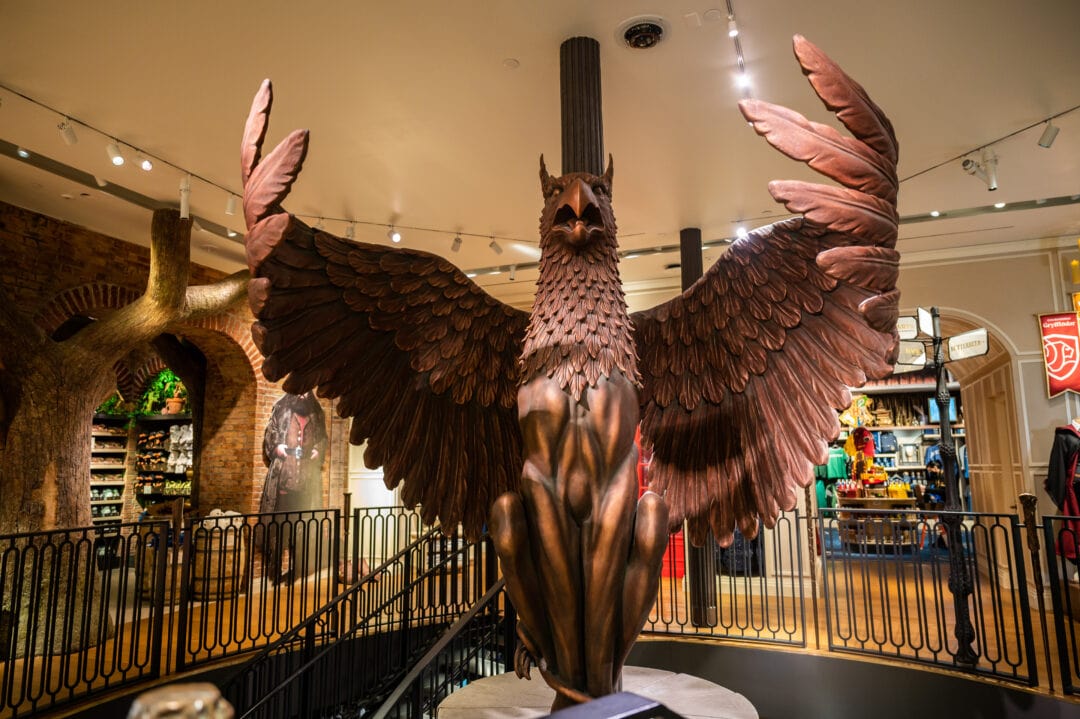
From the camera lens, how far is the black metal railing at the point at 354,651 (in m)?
4.18

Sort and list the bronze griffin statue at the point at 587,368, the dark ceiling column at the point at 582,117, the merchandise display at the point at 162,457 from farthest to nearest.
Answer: the merchandise display at the point at 162,457, the dark ceiling column at the point at 582,117, the bronze griffin statue at the point at 587,368

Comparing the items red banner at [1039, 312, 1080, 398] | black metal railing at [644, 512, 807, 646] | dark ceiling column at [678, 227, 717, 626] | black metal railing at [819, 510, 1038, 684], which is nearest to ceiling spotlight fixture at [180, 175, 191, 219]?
dark ceiling column at [678, 227, 717, 626]

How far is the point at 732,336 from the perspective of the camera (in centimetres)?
189

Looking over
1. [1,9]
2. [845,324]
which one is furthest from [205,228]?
[845,324]

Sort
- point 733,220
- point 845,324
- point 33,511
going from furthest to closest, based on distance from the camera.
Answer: point 733,220
point 33,511
point 845,324

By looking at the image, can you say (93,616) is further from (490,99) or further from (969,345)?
(969,345)

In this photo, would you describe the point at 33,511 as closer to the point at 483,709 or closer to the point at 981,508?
the point at 483,709

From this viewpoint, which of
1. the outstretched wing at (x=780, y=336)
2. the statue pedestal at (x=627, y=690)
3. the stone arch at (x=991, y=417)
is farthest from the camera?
the stone arch at (x=991, y=417)

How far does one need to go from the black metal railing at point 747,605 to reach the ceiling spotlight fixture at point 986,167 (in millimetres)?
2704

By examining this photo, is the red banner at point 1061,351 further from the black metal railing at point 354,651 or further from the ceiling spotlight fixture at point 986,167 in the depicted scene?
the black metal railing at point 354,651

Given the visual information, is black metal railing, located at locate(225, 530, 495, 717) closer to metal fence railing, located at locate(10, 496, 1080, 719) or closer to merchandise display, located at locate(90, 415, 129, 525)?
metal fence railing, located at locate(10, 496, 1080, 719)

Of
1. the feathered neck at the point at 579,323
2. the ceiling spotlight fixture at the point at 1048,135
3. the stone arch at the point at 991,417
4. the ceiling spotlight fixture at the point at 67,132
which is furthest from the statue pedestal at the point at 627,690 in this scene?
the stone arch at the point at 991,417

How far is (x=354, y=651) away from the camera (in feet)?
14.7

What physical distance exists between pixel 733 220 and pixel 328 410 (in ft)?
18.6
